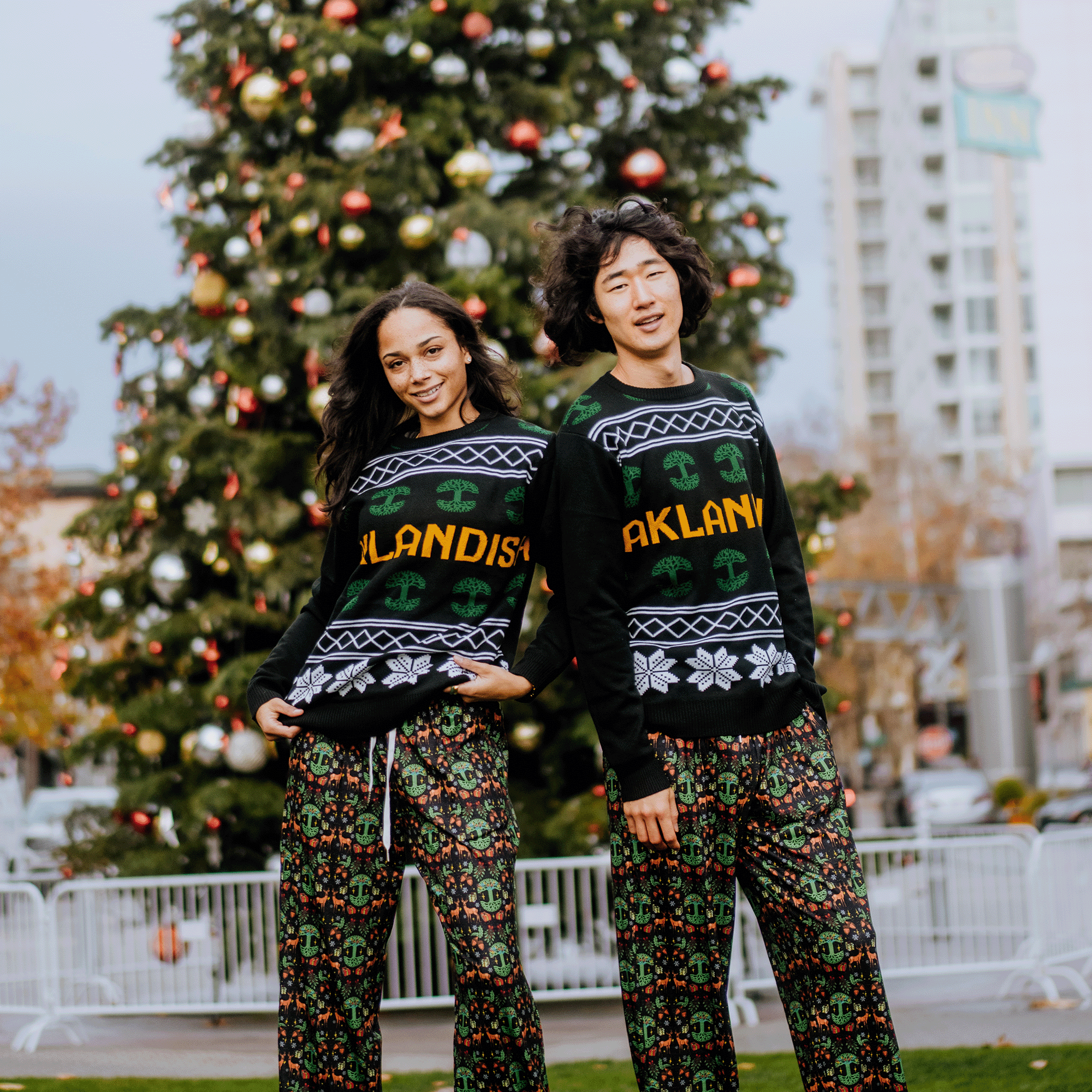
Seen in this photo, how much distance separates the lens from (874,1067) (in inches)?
110

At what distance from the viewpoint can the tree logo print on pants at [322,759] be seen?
306 centimetres

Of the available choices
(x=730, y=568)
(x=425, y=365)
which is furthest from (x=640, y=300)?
(x=730, y=568)

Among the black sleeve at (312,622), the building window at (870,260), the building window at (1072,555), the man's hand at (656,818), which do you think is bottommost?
the man's hand at (656,818)

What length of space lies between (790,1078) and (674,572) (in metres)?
3.04

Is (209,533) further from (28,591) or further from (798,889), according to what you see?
(28,591)

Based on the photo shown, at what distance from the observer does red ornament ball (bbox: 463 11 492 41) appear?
297 inches

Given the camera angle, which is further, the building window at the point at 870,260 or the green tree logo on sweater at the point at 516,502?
the building window at the point at 870,260

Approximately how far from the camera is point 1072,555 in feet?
156

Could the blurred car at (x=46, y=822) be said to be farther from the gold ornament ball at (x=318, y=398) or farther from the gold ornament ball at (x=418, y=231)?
the gold ornament ball at (x=418, y=231)

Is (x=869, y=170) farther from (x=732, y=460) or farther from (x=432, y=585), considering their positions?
(x=432, y=585)

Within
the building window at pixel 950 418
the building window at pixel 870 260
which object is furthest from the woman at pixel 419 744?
the building window at pixel 870 260

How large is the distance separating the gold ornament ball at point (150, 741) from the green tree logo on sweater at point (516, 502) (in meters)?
4.78

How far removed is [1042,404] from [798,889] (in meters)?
48.8

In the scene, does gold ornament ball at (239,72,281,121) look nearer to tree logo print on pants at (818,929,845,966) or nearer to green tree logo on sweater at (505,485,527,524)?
green tree logo on sweater at (505,485,527,524)
